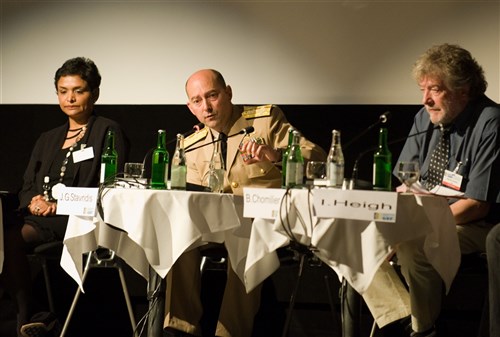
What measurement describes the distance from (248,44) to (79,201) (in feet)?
7.44

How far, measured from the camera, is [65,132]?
4285 mm

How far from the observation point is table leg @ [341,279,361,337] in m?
2.56

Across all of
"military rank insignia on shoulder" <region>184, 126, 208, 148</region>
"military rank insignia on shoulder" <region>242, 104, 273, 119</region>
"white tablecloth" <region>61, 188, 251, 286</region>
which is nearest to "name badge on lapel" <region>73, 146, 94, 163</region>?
"military rank insignia on shoulder" <region>184, 126, 208, 148</region>

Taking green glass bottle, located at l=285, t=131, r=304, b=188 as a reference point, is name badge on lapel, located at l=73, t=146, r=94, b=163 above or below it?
above

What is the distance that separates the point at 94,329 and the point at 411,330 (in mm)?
2183

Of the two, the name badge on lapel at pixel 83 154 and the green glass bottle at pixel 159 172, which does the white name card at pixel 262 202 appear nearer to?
the green glass bottle at pixel 159 172

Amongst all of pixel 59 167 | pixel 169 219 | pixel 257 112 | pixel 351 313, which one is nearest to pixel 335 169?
pixel 351 313

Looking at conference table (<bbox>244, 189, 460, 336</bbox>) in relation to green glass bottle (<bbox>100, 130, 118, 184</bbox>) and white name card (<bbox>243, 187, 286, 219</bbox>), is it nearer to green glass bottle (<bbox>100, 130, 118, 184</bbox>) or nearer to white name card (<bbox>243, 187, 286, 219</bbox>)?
white name card (<bbox>243, 187, 286, 219</bbox>)

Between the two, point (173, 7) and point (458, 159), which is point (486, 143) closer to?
point (458, 159)

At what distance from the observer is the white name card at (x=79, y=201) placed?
2605 mm

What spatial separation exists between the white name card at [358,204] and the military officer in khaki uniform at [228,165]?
29.2 inches

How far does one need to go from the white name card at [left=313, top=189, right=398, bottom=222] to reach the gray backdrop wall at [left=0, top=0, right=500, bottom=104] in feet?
7.13

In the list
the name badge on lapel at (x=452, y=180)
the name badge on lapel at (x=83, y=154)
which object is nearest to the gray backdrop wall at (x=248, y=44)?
the name badge on lapel at (x=83, y=154)

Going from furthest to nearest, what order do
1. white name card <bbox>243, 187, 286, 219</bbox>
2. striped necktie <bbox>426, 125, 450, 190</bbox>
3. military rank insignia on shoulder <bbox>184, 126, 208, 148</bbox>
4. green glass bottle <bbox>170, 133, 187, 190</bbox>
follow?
military rank insignia on shoulder <bbox>184, 126, 208, 148</bbox> < striped necktie <bbox>426, 125, 450, 190</bbox> < green glass bottle <bbox>170, 133, 187, 190</bbox> < white name card <bbox>243, 187, 286, 219</bbox>
